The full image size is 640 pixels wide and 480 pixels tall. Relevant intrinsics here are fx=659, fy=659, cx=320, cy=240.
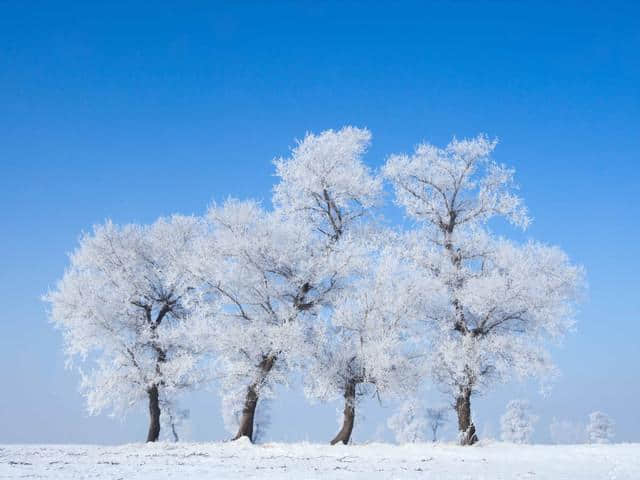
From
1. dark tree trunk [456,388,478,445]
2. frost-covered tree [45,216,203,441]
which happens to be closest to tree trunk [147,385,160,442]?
frost-covered tree [45,216,203,441]

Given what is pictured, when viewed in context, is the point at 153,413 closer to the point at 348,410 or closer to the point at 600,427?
the point at 348,410

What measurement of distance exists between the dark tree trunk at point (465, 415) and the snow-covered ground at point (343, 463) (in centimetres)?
102

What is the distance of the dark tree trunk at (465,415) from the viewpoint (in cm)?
2791

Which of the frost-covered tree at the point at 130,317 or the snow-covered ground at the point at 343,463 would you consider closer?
the snow-covered ground at the point at 343,463

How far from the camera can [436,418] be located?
71.7 meters

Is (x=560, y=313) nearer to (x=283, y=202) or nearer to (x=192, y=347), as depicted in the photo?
(x=283, y=202)

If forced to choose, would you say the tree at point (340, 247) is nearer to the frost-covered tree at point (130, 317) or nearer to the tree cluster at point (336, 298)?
the tree cluster at point (336, 298)

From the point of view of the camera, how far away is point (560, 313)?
28219 millimetres

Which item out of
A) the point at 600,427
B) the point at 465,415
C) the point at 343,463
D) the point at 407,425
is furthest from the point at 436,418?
the point at 343,463

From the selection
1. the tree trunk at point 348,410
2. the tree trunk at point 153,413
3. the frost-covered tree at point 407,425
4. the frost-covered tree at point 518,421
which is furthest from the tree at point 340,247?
the frost-covered tree at point 518,421

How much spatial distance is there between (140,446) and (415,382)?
1196 centimetres

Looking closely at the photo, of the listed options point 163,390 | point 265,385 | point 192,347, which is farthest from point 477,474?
point 163,390

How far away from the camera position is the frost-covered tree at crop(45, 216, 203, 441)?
2970 cm

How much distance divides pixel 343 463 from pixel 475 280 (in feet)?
39.0
